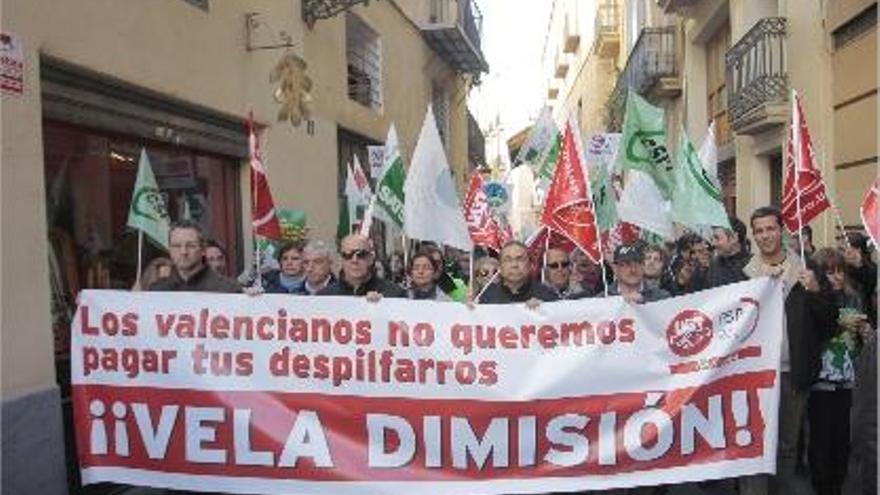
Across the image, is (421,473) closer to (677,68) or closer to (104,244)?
(104,244)

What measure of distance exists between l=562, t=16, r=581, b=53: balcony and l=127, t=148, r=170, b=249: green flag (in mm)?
43533

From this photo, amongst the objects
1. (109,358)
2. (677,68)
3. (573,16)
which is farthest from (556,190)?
(573,16)

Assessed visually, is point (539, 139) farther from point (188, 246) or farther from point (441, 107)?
point (441, 107)

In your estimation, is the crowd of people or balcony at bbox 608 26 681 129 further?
balcony at bbox 608 26 681 129

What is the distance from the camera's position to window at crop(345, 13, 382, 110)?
49.2 feet

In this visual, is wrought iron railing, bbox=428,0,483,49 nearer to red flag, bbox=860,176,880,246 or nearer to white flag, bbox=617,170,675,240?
white flag, bbox=617,170,675,240

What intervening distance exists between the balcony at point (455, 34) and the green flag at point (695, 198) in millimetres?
12829

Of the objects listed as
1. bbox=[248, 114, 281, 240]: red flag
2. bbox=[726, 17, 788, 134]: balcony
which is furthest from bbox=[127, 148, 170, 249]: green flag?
bbox=[726, 17, 788, 134]: balcony

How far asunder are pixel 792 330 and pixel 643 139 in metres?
2.89

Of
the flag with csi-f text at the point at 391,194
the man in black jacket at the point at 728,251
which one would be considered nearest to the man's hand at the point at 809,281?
the man in black jacket at the point at 728,251

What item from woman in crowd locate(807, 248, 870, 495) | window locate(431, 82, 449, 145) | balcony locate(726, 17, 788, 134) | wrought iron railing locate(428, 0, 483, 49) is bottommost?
woman in crowd locate(807, 248, 870, 495)

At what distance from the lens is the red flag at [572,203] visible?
6.09 meters

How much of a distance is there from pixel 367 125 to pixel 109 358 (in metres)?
9.91

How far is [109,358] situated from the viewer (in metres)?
5.48
